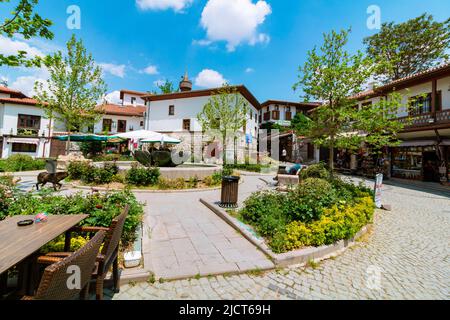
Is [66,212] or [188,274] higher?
[66,212]

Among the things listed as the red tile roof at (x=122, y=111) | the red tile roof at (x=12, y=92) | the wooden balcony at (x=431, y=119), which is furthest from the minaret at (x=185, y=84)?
the wooden balcony at (x=431, y=119)

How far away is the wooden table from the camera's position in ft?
5.12

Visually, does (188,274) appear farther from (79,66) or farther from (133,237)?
(79,66)

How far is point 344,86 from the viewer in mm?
7645

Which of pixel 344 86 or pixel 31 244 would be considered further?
pixel 344 86

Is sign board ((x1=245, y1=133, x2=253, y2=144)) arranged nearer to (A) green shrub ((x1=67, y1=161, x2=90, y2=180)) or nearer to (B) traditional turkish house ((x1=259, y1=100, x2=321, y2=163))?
(B) traditional turkish house ((x1=259, y1=100, x2=321, y2=163))

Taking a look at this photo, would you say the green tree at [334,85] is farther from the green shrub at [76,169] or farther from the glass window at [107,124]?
the glass window at [107,124]

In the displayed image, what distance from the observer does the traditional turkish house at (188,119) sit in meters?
23.9
